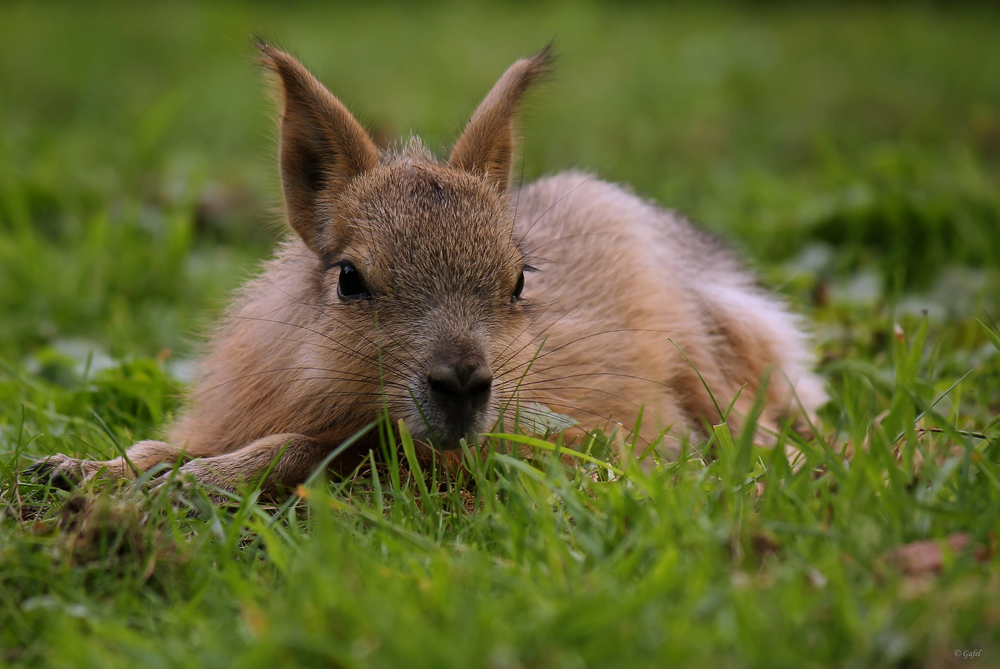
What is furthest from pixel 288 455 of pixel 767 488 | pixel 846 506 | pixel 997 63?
pixel 997 63

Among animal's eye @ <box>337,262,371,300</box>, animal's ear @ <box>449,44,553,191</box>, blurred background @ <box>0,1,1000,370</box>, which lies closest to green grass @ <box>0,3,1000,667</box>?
blurred background @ <box>0,1,1000,370</box>

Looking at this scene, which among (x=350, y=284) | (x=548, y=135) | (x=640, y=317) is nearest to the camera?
(x=350, y=284)

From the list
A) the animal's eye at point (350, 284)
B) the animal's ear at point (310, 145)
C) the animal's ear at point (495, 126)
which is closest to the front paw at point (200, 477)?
the animal's eye at point (350, 284)

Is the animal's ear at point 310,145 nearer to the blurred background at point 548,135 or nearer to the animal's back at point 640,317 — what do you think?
the blurred background at point 548,135

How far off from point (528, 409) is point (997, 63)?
967cm

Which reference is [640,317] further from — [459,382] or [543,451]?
[459,382]

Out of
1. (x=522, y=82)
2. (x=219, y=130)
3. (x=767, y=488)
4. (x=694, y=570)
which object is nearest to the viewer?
(x=694, y=570)

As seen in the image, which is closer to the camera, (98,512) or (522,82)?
(98,512)

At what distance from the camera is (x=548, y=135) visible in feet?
28.8

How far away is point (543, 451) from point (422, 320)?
0.56m

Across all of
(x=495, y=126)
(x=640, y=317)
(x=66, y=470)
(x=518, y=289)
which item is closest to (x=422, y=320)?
(x=518, y=289)

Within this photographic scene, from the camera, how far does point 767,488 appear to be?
2518 millimetres

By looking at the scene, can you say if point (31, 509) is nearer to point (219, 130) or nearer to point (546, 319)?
point (546, 319)

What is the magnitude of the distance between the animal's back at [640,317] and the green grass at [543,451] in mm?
336
